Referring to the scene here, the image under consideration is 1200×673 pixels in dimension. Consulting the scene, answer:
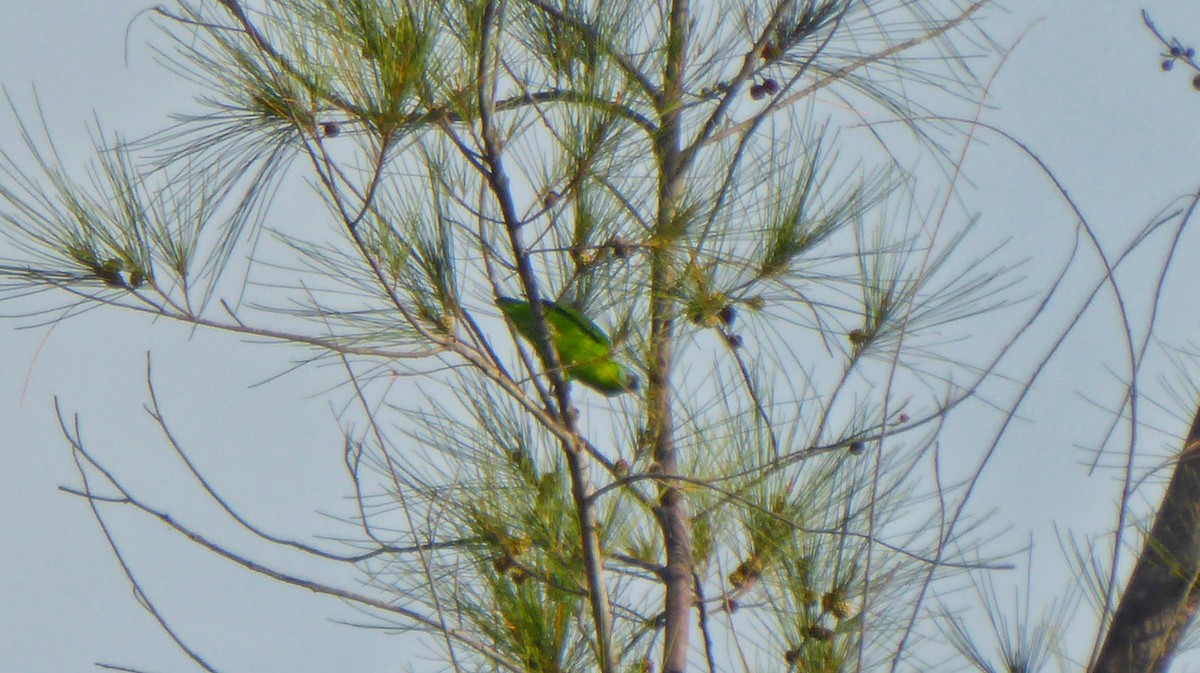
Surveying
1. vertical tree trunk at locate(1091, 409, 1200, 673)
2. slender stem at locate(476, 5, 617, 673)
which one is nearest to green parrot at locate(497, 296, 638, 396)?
slender stem at locate(476, 5, 617, 673)

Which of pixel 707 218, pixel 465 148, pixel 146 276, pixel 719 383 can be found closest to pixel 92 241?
pixel 146 276

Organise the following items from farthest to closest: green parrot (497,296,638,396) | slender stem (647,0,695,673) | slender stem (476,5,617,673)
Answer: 1. green parrot (497,296,638,396)
2. slender stem (647,0,695,673)
3. slender stem (476,5,617,673)

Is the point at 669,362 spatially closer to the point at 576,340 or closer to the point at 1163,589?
the point at 576,340

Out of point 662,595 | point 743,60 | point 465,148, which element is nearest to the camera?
point 465,148

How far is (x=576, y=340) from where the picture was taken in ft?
5.27

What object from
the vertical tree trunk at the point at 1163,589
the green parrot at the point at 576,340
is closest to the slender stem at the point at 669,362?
the green parrot at the point at 576,340

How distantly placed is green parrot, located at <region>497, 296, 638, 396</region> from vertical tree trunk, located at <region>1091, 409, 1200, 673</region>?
0.62m

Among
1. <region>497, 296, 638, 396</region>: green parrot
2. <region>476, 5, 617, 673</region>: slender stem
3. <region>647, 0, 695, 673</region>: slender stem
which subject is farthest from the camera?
<region>497, 296, 638, 396</region>: green parrot

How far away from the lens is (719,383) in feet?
5.09

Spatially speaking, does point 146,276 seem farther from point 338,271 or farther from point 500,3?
point 500,3

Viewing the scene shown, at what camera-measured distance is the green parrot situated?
1.56m

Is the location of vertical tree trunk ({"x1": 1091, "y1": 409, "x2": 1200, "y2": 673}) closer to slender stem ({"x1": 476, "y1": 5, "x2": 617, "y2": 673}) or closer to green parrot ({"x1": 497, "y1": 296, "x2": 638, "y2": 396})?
slender stem ({"x1": 476, "y1": 5, "x2": 617, "y2": 673})

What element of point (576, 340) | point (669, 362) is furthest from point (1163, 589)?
point (576, 340)

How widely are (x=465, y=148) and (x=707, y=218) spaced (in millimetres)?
308
